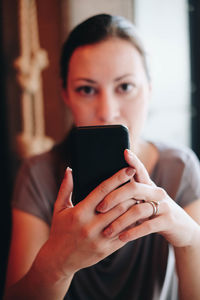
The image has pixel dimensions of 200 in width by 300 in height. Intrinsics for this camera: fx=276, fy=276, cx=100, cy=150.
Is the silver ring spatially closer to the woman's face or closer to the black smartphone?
the black smartphone

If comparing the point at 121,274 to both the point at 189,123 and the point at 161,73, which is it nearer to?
the point at 189,123

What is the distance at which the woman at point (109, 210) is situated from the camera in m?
0.42

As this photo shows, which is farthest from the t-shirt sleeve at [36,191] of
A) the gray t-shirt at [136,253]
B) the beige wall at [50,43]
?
the beige wall at [50,43]

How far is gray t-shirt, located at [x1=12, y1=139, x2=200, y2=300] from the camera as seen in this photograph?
2.13ft

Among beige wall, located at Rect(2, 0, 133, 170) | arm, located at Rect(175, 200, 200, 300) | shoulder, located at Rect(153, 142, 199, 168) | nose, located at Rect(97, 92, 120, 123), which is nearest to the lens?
arm, located at Rect(175, 200, 200, 300)

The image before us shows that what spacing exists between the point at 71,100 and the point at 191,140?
2.33 feet

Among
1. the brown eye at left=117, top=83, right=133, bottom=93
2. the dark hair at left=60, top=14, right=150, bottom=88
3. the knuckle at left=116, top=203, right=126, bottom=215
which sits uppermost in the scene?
the dark hair at left=60, top=14, right=150, bottom=88

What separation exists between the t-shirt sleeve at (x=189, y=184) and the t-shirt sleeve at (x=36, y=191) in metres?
0.34

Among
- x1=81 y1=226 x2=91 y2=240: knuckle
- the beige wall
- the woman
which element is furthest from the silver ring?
the beige wall

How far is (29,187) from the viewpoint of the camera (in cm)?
76

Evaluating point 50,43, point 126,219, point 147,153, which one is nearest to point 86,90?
point 147,153

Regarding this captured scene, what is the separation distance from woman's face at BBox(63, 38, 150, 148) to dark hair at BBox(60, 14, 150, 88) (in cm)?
2

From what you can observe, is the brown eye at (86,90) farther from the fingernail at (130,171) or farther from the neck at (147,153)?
the fingernail at (130,171)

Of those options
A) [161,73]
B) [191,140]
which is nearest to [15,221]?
[191,140]
